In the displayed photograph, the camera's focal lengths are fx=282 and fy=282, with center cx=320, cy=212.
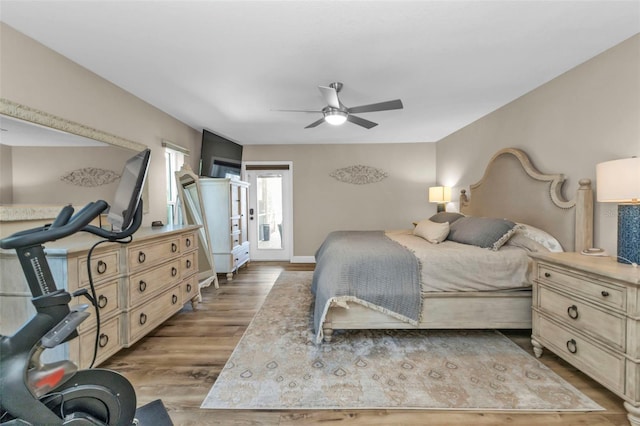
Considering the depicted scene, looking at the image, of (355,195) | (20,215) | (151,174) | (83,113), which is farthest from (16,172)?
(355,195)

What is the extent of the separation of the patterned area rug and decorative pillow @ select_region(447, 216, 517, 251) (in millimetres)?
792

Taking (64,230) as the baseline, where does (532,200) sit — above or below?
above

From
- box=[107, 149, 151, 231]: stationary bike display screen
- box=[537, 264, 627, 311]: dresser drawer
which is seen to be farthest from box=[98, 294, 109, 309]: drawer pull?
box=[537, 264, 627, 311]: dresser drawer

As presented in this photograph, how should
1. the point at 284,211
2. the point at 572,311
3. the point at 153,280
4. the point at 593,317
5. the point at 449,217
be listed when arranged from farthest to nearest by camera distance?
the point at 284,211 → the point at 449,217 → the point at 153,280 → the point at 572,311 → the point at 593,317

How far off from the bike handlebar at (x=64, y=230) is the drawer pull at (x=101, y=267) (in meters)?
1.01

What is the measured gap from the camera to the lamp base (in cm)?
170

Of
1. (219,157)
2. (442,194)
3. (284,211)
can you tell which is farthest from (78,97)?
(442,194)

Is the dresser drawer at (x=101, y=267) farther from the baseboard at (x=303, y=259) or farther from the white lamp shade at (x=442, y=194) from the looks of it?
the white lamp shade at (x=442, y=194)

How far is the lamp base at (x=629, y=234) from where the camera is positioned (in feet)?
5.57

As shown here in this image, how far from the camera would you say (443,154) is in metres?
5.00

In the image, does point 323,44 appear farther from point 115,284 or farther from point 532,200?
point 532,200

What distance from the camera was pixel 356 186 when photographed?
5.45m

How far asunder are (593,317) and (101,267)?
3.10 m

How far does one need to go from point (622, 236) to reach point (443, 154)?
3.46m
